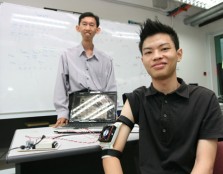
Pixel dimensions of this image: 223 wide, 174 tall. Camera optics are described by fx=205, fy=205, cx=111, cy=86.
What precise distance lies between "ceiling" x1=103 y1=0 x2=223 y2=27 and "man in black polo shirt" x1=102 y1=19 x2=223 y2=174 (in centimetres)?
262

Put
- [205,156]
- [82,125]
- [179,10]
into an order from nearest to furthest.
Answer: [205,156]
[82,125]
[179,10]

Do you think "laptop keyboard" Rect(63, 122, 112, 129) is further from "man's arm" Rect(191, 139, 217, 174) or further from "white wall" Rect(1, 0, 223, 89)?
"white wall" Rect(1, 0, 223, 89)

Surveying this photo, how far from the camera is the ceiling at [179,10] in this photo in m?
3.46

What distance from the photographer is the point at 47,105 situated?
245 centimetres

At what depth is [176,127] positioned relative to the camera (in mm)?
931

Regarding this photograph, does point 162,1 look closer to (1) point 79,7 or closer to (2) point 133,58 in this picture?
(2) point 133,58

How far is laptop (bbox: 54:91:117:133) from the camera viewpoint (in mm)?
1502

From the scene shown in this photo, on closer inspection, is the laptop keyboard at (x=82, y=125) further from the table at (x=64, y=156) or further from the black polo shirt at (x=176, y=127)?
the black polo shirt at (x=176, y=127)

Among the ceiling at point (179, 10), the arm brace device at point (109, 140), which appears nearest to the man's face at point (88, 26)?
the arm brace device at point (109, 140)

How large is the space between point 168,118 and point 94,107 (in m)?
0.72

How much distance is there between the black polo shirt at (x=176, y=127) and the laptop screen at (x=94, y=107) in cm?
53

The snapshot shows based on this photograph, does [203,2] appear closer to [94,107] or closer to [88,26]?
[88,26]

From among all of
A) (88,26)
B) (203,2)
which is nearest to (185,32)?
(203,2)

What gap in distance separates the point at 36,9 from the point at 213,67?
3.62 m
